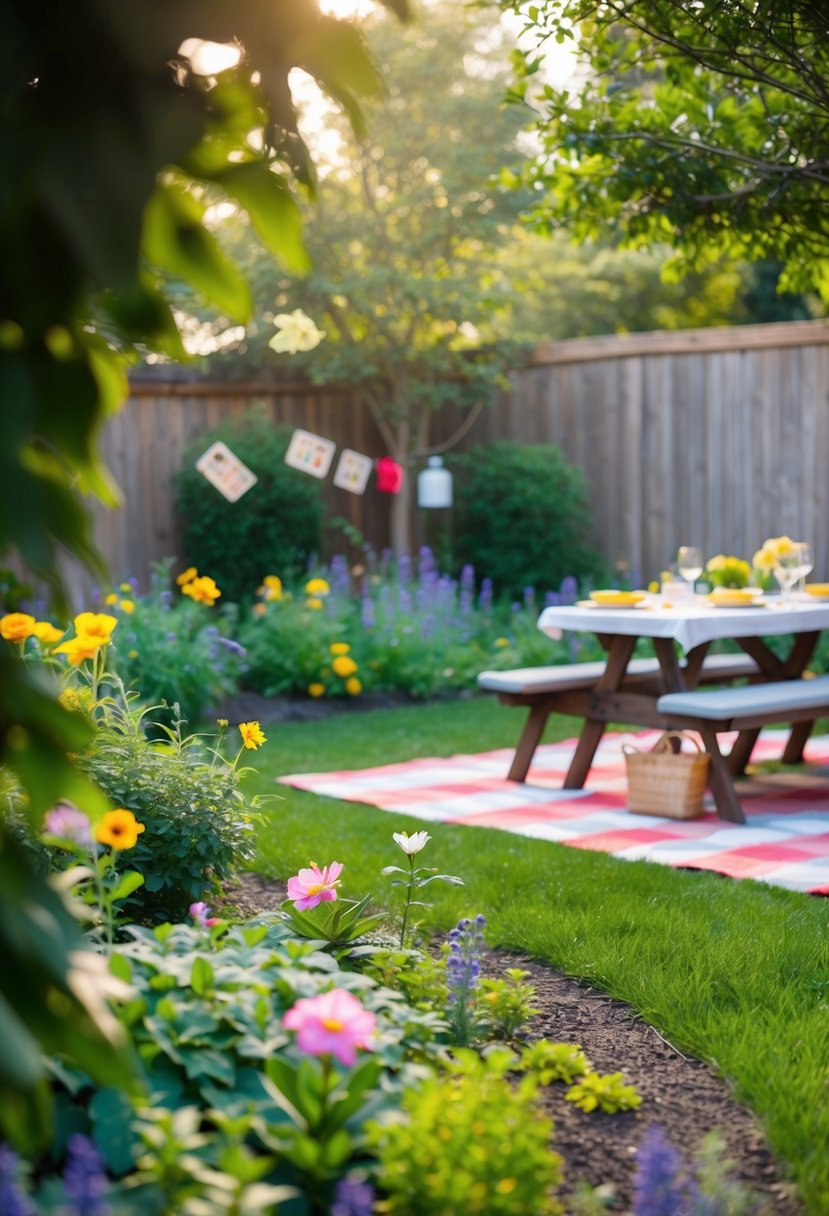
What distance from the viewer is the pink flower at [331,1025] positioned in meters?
1.68

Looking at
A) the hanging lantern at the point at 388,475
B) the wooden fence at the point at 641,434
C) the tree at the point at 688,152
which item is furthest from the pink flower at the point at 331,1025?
the hanging lantern at the point at 388,475

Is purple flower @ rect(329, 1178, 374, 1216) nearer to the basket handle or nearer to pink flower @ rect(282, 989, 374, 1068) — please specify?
pink flower @ rect(282, 989, 374, 1068)

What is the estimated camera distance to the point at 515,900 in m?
3.73

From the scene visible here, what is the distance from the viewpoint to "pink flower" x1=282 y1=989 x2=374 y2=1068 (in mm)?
1685

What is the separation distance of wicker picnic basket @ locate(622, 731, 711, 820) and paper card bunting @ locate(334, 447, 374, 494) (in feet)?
14.3

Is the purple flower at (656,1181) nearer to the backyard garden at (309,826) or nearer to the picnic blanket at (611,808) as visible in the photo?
the backyard garden at (309,826)

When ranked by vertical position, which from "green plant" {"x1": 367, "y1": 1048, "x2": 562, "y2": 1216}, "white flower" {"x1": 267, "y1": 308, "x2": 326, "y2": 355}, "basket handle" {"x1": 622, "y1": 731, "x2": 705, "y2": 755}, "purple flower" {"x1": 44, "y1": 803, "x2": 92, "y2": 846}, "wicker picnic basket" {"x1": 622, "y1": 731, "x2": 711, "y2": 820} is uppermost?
"white flower" {"x1": 267, "y1": 308, "x2": 326, "y2": 355}

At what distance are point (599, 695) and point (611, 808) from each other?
0.52m

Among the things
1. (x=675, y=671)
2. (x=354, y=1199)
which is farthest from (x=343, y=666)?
(x=354, y=1199)

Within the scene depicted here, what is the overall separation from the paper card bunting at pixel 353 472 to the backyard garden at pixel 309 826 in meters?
0.90

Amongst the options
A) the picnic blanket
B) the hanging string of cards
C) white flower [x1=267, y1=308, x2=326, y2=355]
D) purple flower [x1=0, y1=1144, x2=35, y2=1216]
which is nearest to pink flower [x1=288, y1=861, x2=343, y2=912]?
purple flower [x1=0, y1=1144, x2=35, y2=1216]

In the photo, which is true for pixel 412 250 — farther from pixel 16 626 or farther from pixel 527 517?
pixel 16 626

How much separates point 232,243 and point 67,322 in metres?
9.47

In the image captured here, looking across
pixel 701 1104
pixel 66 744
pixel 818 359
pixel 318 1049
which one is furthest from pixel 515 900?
pixel 818 359
